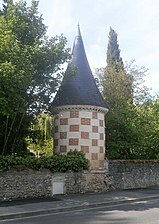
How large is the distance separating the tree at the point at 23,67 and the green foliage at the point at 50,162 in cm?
238

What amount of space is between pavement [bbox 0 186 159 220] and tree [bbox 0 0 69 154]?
4.61 meters

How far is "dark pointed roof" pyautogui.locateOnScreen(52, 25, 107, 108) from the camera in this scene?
22.6m

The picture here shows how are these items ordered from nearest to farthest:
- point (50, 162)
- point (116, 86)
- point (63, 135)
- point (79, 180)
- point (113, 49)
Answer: point (50, 162)
point (79, 180)
point (63, 135)
point (116, 86)
point (113, 49)

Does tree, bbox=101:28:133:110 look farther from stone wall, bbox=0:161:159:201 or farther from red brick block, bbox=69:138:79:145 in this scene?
red brick block, bbox=69:138:79:145

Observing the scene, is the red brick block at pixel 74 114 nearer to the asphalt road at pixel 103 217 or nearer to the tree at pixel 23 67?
the tree at pixel 23 67

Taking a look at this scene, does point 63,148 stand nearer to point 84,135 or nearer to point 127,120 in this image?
point 84,135

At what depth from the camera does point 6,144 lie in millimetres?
21891

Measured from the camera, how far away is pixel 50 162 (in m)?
19.6

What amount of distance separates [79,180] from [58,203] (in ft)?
15.0

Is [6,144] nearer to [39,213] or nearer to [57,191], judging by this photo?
[57,191]

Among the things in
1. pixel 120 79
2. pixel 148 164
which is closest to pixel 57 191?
pixel 148 164

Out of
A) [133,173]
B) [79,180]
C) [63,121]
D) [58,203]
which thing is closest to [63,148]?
[63,121]

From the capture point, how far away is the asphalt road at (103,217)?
11422 mm

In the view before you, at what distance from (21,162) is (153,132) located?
12819 mm
